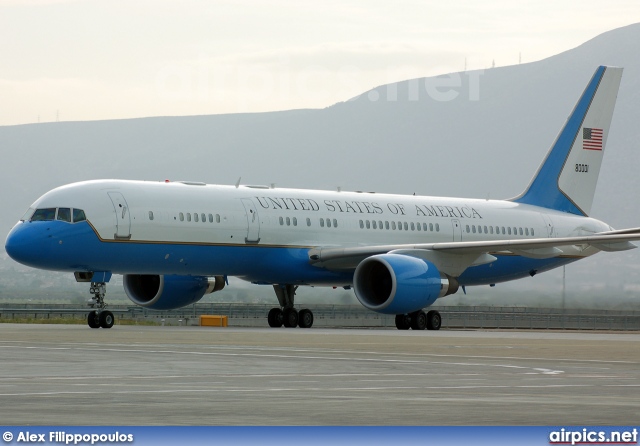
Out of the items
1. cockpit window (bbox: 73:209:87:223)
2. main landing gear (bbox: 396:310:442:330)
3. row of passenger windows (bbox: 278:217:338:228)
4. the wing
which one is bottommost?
main landing gear (bbox: 396:310:442:330)

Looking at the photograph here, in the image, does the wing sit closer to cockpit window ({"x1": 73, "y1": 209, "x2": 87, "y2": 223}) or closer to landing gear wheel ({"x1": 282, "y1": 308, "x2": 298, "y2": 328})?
landing gear wheel ({"x1": 282, "y1": 308, "x2": 298, "y2": 328})

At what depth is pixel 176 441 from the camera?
33.8 feet

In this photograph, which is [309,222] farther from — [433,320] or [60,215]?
[60,215]

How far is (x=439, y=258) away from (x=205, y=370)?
2349cm

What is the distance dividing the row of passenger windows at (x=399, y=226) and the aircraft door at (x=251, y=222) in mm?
4931

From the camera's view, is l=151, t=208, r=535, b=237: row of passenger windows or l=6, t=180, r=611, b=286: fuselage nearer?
l=6, t=180, r=611, b=286: fuselage

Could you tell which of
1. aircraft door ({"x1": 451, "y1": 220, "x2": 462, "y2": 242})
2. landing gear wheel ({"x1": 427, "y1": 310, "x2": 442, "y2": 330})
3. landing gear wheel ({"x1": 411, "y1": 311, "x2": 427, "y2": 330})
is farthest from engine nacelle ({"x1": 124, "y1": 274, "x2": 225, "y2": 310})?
aircraft door ({"x1": 451, "y1": 220, "x2": 462, "y2": 242})

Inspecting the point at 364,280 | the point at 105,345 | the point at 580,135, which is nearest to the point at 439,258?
the point at 364,280

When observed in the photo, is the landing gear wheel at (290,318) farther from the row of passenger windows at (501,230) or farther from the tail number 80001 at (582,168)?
the tail number 80001 at (582,168)

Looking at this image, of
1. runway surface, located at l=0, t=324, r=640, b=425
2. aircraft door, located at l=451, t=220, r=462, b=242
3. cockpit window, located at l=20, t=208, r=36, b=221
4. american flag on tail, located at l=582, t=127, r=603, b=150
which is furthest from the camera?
american flag on tail, located at l=582, t=127, r=603, b=150

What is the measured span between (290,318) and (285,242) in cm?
270

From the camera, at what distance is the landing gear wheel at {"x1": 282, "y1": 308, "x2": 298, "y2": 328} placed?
141ft

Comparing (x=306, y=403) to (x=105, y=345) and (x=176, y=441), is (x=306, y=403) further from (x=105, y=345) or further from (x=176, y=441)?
(x=105, y=345)

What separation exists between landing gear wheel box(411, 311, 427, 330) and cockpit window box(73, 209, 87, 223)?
10978 millimetres
